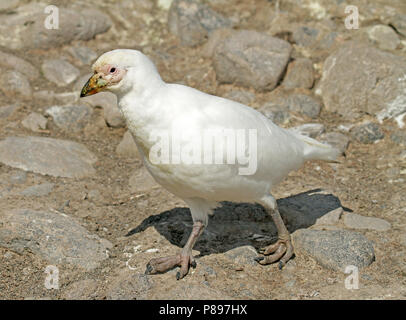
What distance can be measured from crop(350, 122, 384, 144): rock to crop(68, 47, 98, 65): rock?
549cm

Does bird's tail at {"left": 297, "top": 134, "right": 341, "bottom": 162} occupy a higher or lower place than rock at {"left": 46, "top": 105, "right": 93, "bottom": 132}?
higher

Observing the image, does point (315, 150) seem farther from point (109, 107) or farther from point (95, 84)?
point (109, 107)

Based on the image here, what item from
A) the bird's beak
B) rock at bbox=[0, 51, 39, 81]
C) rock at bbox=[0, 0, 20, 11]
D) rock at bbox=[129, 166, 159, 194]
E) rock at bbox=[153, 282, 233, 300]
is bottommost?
rock at bbox=[129, 166, 159, 194]

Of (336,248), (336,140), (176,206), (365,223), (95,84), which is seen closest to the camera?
(95,84)

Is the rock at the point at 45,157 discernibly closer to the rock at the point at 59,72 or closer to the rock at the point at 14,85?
the rock at the point at 14,85

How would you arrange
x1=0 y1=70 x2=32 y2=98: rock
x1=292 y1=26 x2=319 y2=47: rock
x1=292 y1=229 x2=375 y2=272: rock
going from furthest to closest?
x1=292 y1=26 x2=319 y2=47: rock, x1=0 y1=70 x2=32 y2=98: rock, x1=292 y1=229 x2=375 y2=272: rock

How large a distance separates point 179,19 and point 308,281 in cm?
729

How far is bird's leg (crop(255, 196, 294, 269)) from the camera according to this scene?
241 inches

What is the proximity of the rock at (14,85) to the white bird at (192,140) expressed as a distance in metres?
5.05

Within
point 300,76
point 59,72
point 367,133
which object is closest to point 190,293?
point 367,133

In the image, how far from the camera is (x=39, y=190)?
24.4 ft

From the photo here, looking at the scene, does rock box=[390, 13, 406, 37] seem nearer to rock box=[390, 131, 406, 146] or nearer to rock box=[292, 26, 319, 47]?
rock box=[292, 26, 319, 47]

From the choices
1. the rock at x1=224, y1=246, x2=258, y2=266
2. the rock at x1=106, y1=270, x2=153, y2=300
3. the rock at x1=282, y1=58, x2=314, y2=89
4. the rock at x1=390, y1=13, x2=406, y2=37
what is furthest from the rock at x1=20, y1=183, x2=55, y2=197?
the rock at x1=390, y1=13, x2=406, y2=37

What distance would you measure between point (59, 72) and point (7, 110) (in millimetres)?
1554
